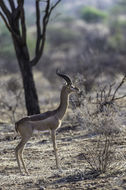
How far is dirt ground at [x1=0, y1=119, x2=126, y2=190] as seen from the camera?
6.83m

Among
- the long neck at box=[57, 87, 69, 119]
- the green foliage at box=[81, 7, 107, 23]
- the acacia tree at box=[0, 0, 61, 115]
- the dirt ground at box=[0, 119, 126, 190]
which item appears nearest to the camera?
the dirt ground at box=[0, 119, 126, 190]

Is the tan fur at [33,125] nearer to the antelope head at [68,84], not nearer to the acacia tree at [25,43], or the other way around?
the antelope head at [68,84]

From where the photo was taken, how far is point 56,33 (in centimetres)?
4522

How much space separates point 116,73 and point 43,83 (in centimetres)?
413

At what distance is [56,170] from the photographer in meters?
7.72

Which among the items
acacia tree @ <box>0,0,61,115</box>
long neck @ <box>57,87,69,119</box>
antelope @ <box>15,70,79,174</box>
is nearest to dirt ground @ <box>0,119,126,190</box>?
antelope @ <box>15,70,79,174</box>

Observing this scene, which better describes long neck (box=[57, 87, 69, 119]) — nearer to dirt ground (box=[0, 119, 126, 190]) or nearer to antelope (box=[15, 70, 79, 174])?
antelope (box=[15, 70, 79, 174])

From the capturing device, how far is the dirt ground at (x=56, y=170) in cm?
683

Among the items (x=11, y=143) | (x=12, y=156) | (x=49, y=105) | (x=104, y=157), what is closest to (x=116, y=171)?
(x=104, y=157)

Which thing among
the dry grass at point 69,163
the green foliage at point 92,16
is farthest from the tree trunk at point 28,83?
the green foliage at point 92,16

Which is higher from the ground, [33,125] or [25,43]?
[33,125]

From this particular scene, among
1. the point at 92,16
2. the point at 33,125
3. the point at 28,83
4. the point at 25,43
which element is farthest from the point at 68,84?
the point at 92,16

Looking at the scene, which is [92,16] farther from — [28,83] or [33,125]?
[33,125]

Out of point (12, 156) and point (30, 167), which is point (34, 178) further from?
point (12, 156)
